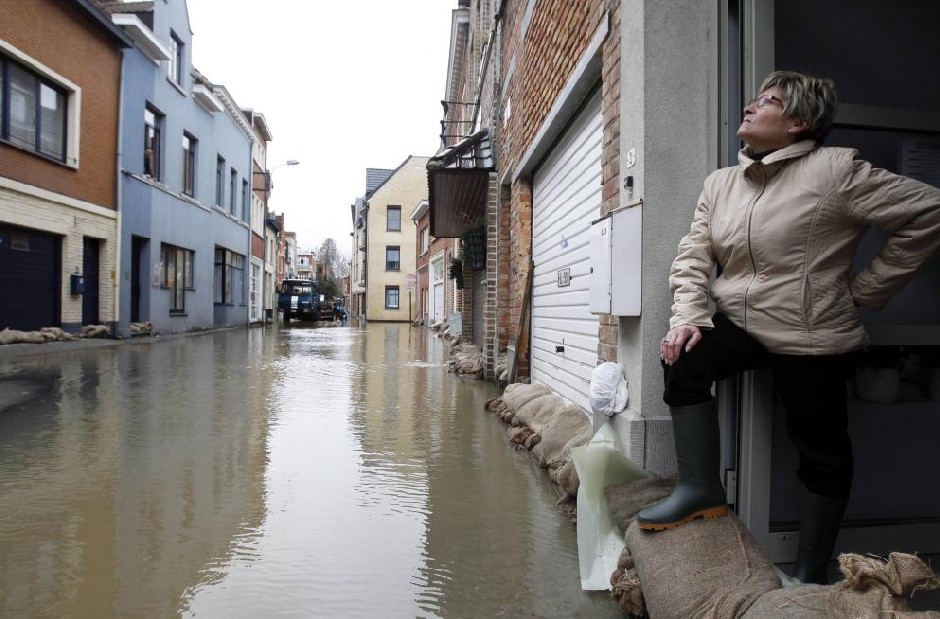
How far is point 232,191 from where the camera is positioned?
24703 millimetres

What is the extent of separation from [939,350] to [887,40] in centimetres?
133

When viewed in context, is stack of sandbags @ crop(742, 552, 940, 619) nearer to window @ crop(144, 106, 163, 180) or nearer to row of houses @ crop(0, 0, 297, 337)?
row of houses @ crop(0, 0, 297, 337)

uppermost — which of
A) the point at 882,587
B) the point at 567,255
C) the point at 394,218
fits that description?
the point at 394,218

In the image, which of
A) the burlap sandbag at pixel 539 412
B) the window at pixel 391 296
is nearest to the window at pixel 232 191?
the window at pixel 391 296

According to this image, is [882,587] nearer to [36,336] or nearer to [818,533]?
[818,533]

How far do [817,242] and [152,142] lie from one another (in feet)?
60.2

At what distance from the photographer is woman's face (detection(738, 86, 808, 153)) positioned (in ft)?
6.79

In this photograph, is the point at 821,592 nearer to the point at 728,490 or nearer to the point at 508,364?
the point at 728,490

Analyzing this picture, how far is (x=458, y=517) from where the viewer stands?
3.12 meters

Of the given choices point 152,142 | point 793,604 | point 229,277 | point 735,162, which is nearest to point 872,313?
point 735,162

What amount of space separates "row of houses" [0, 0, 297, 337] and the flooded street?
7709mm

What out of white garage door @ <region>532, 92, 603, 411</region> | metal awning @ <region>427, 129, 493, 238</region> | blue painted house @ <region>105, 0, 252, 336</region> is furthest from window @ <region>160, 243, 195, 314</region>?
white garage door @ <region>532, 92, 603, 411</region>

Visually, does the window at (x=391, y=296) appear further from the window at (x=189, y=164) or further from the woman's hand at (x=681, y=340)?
the woman's hand at (x=681, y=340)

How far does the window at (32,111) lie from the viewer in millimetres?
11445
